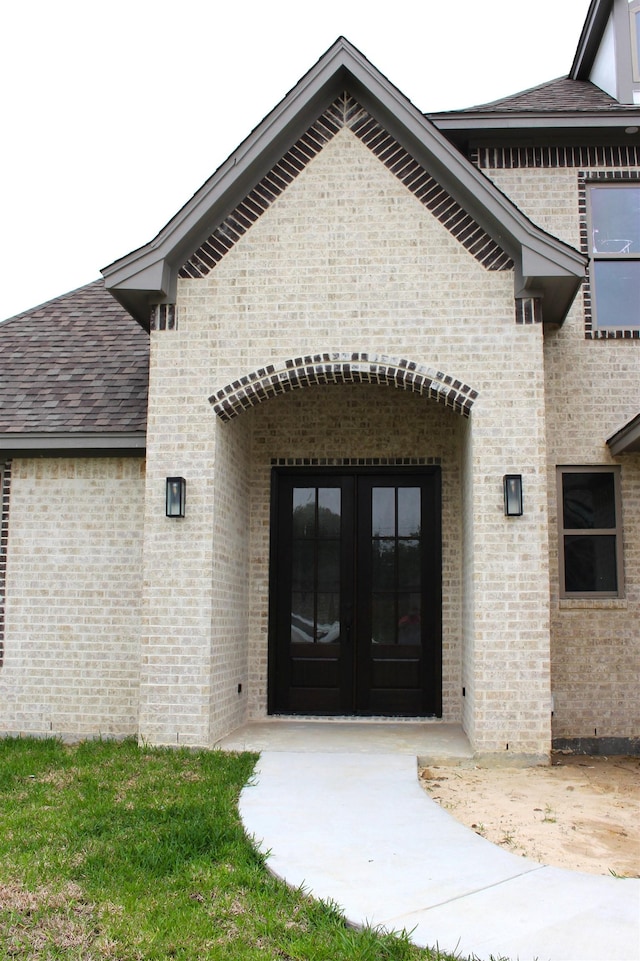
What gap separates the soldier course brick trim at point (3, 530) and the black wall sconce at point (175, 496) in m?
2.16

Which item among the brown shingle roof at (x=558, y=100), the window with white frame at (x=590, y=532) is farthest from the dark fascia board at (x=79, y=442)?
the brown shingle roof at (x=558, y=100)

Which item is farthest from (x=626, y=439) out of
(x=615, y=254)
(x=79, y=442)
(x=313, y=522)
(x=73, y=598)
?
(x=73, y=598)

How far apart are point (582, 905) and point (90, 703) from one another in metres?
5.81

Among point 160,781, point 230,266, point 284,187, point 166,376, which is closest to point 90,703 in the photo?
point 160,781

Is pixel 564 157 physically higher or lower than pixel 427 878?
higher

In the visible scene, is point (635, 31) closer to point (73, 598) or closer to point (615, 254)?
point (615, 254)

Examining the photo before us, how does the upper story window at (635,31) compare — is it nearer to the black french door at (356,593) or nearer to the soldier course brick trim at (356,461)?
the soldier course brick trim at (356,461)

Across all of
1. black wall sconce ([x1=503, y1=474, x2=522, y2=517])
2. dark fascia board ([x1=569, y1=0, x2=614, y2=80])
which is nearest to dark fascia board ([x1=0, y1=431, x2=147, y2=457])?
black wall sconce ([x1=503, y1=474, x2=522, y2=517])

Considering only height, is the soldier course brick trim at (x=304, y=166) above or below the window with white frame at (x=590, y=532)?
above

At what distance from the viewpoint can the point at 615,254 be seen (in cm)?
951

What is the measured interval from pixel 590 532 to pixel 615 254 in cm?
314

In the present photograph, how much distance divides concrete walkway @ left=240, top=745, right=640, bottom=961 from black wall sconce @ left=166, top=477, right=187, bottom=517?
2623 mm

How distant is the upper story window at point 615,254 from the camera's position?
31.0 ft

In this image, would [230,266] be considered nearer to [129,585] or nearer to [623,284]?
[129,585]
